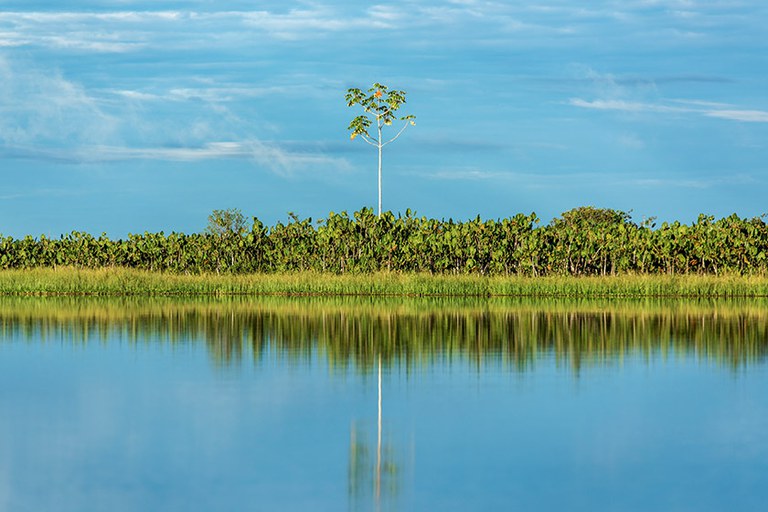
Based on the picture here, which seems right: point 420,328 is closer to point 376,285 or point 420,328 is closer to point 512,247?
point 376,285

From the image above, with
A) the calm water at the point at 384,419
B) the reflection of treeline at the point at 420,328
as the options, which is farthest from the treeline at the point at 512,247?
the calm water at the point at 384,419

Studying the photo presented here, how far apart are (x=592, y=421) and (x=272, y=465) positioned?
4623mm

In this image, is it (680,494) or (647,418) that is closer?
(680,494)

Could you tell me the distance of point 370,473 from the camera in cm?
1101

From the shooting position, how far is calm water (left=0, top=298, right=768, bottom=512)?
10.3 metres

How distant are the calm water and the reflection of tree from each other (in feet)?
0.10

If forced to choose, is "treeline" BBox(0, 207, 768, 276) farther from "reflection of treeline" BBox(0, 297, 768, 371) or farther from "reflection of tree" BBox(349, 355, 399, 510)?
"reflection of tree" BBox(349, 355, 399, 510)

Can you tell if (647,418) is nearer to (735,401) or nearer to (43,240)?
(735,401)

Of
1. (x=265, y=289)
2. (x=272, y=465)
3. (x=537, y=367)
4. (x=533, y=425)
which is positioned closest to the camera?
(x=272, y=465)

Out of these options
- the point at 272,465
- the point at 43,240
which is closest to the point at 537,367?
the point at 272,465

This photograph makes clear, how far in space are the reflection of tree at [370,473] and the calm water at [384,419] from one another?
0.10ft

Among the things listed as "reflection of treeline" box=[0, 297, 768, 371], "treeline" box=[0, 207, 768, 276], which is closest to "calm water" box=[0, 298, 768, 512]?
"reflection of treeline" box=[0, 297, 768, 371]

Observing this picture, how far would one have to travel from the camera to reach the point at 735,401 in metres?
16.1

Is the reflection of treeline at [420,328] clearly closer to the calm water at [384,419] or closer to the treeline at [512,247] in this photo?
the calm water at [384,419]
